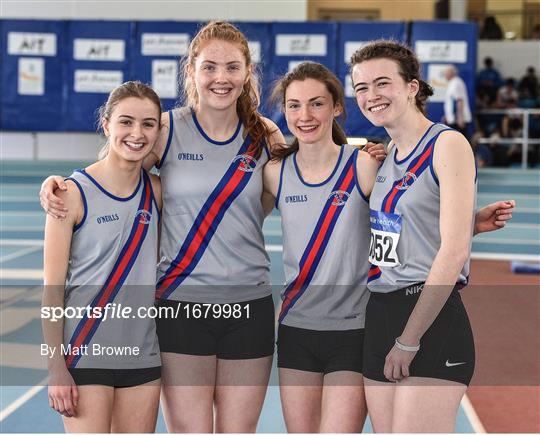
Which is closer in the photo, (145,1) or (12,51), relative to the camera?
(12,51)

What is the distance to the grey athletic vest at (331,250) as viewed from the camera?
8.48 feet

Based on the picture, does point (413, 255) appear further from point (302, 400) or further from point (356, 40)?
point (356, 40)

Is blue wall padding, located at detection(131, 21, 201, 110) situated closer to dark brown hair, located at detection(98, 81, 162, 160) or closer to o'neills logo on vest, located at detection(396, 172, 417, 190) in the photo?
dark brown hair, located at detection(98, 81, 162, 160)

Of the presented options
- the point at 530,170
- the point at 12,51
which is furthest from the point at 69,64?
the point at 530,170

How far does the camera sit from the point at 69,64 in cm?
1606

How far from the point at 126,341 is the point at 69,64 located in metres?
14.6

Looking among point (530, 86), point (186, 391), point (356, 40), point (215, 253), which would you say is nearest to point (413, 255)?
point (215, 253)

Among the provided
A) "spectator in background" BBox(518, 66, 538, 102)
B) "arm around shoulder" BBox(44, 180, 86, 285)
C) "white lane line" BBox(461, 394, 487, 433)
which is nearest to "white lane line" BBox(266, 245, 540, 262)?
"white lane line" BBox(461, 394, 487, 433)

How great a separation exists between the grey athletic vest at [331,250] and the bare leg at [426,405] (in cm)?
34

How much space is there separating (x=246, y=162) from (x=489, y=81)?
16263 millimetres

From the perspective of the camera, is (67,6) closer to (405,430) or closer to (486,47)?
(486,47)

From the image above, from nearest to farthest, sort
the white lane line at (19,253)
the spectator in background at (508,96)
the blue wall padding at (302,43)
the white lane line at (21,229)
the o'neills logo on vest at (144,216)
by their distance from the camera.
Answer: the o'neills logo on vest at (144,216), the white lane line at (19,253), the white lane line at (21,229), the blue wall padding at (302,43), the spectator in background at (508,96)

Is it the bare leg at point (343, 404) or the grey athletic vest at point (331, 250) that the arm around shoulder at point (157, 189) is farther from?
the bare leg at point (343, 404)

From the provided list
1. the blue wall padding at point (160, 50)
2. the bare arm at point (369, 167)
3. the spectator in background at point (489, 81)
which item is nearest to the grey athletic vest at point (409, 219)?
the bare arm at point (369, 167)
